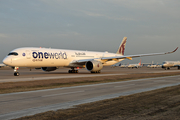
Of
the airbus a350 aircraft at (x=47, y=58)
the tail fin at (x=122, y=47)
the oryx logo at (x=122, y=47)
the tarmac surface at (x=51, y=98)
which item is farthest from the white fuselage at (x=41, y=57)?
the tarmac surface at (x=51, y=98)

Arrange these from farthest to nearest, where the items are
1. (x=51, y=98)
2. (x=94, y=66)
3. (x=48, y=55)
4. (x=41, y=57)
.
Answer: (x=94, y=66) → (x=48, y=55) → (x=41, y=57) → (x=51, y=98)

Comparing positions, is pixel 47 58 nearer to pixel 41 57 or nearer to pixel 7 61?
pixel 41 57

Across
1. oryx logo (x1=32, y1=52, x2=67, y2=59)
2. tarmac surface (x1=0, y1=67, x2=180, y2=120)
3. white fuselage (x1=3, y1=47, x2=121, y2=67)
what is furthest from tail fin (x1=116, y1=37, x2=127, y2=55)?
tarmac surface (x1=0, y1=67, x2=180, y2=120)

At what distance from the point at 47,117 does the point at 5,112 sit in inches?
67.1

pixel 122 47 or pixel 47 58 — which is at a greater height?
pixel 122 47

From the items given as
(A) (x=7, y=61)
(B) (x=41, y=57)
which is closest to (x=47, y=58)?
(B) (x=41, y=57)

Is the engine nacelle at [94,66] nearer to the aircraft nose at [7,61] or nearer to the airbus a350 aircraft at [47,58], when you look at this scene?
the airbus a350 aircraft at [47,58]

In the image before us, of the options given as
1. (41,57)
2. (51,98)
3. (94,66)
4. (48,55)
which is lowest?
(51,98)

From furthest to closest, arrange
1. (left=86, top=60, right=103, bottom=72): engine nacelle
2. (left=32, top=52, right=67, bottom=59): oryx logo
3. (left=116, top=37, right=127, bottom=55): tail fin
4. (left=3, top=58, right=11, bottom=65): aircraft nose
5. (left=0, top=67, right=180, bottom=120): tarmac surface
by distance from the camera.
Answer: (left=116, top=37, right=127, bottom=55): tail fin, (left=86, top=60, right=103, bottom=72): engine nacelle, (left=32, top=52, right=67, bottom=59): oryx logo, (left=3, top=58, right=11, bottom=65): aircraft nose, (left=0, top=67, right=180, bottom=120): tarmac surface

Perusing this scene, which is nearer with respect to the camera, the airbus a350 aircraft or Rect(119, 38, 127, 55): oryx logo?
the airbus a350 aircraft

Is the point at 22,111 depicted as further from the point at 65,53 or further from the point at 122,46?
the point at 122,46

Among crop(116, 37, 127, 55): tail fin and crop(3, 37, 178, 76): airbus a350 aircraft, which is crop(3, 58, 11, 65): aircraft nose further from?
crop(116, 37, 127, 55): tail fin

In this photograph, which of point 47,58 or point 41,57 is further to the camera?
point 47,58

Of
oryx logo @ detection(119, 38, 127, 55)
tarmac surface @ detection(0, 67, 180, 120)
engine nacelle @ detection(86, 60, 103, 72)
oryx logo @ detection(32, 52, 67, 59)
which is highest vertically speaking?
oryx logo @ detection(119, 38, 127, 55)
